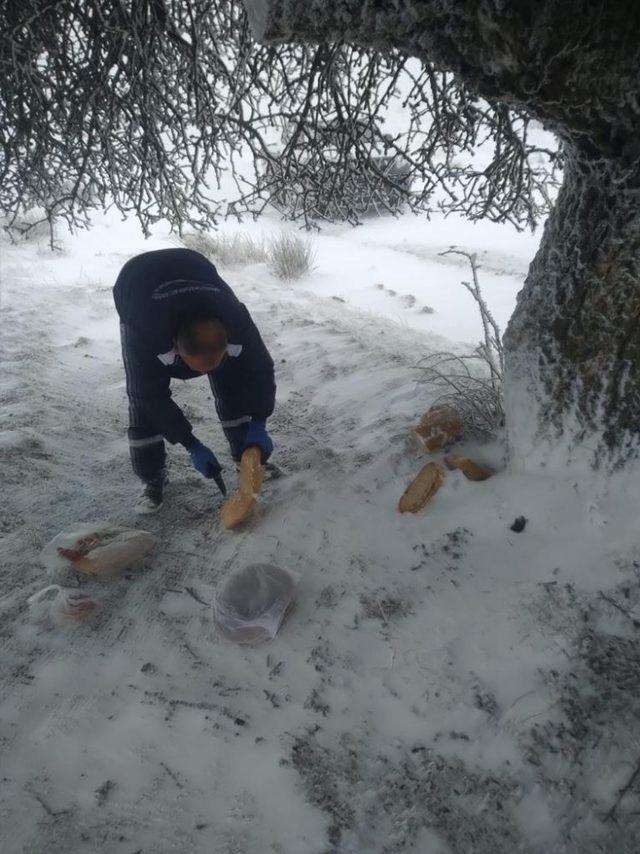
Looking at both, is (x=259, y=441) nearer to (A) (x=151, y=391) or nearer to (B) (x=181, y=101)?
(A) (x=151, y=391)

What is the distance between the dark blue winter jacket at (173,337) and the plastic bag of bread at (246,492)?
10.7 inches

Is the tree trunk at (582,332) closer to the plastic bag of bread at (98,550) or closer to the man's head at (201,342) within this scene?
the man's head at (201,342)

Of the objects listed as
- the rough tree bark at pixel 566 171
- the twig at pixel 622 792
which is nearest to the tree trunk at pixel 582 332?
the rough tree bark at pixel 566 171

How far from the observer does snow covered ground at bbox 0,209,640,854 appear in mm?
1231

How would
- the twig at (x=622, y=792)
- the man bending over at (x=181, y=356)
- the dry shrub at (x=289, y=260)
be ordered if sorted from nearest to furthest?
the twig at (x=622, y=792) → the man bending over at (x=181, y=356) → the dry shrub at (x=289, y=260)

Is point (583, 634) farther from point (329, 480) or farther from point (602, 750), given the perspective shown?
point (329, 480)

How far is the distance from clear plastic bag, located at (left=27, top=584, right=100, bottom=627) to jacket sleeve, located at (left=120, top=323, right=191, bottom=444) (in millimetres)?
788

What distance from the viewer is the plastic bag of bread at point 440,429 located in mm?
2240

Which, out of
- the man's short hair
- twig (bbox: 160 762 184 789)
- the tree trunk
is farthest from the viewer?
the man's short hair

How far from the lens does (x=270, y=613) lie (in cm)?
173

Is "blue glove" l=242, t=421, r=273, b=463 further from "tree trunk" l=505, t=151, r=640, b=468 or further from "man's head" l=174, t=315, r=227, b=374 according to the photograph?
"tree trunk" l=505, t=151, r=640, b=468

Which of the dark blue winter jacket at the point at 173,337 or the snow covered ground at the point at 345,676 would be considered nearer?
the snow covered ground at the point at 345,676

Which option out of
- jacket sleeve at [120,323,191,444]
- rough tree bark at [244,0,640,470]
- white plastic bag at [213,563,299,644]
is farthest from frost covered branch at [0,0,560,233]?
white plastic bag at [213,563,299,644]

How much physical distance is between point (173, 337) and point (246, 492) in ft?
2.45
